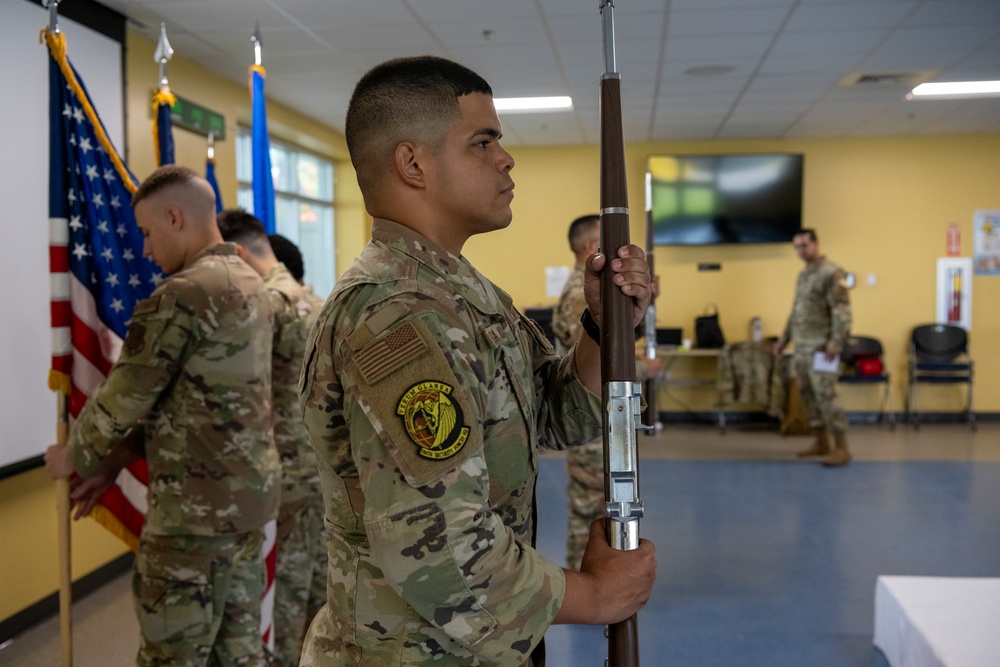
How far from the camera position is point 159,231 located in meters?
2.28

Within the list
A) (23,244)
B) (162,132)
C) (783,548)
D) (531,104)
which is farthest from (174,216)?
(531,104)

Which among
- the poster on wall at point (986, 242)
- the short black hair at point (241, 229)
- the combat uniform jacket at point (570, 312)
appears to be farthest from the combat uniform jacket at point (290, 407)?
the poster on wall at point (986, 242)

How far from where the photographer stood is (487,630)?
0.94m

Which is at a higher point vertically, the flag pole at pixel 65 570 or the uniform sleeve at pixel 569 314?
the uniform sleeve at pixel 569 314

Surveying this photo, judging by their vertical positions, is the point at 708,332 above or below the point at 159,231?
below

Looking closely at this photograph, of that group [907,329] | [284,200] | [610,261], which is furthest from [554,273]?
[610,261]

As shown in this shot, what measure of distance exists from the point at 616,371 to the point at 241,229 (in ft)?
7.52

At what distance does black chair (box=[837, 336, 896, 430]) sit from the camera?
311 inches

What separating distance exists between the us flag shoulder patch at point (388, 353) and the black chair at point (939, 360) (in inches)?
329

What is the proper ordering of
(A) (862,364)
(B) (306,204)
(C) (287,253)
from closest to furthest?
1. (C) (287,253)
2. (A) (862,364)
3. (B) (306,204)

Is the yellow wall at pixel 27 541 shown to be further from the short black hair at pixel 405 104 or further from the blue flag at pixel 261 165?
the short black hair at pixel 405 104

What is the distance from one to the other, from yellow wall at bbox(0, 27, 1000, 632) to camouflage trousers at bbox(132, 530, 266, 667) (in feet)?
20.2

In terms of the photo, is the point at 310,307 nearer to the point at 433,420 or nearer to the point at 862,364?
the point at 433,420

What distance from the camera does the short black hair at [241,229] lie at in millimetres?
3064
